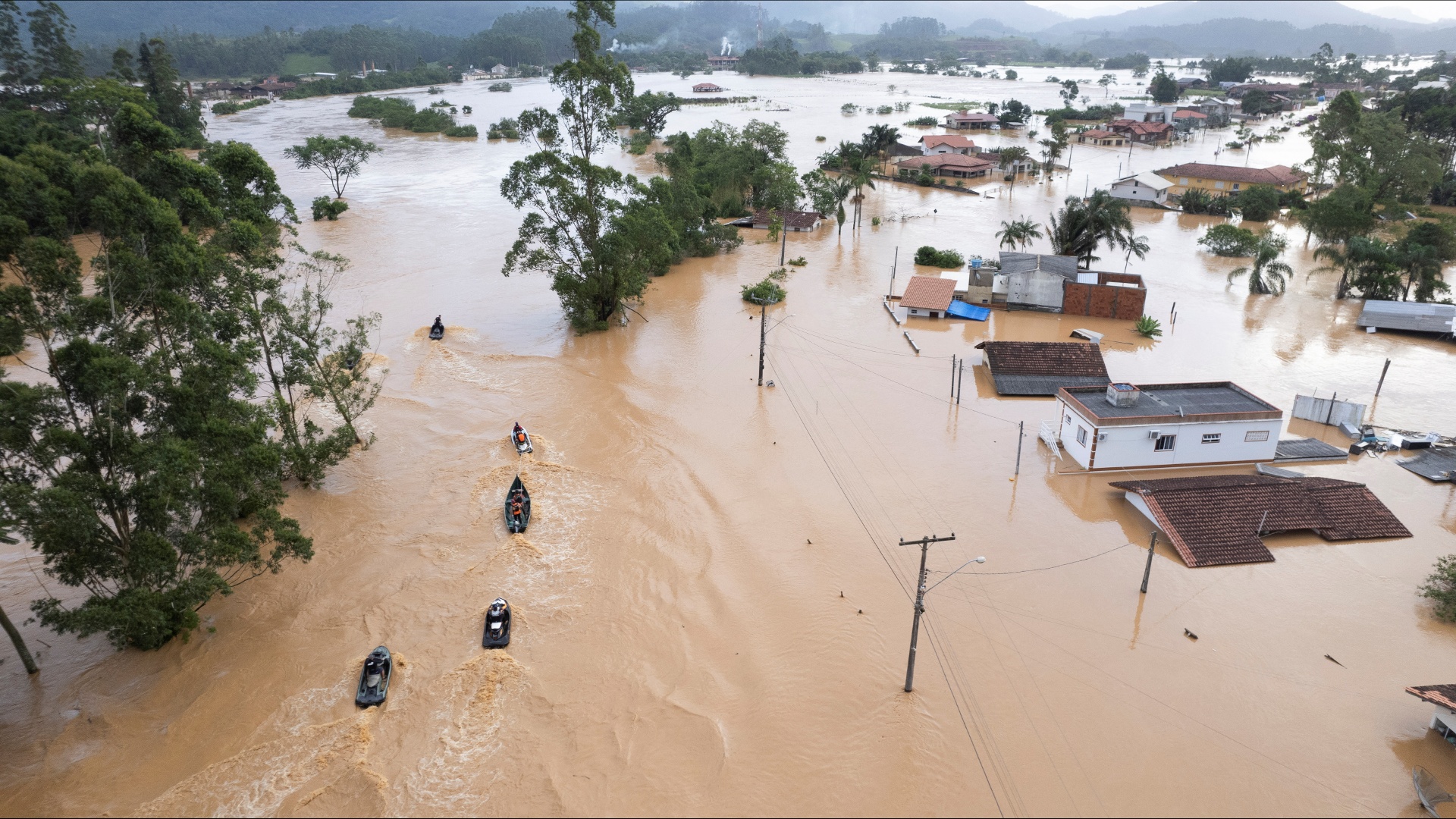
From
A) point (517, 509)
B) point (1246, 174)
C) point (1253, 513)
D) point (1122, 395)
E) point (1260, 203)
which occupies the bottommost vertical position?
point (1253, 513)

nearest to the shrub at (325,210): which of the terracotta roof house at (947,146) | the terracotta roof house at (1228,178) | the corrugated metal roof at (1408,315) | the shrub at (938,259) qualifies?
the shrub at (938,259)

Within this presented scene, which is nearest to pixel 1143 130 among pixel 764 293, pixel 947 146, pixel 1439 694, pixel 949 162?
pixel 947 146

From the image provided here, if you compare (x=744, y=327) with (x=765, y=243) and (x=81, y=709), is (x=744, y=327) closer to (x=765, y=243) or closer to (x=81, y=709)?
(x=765, y=243)

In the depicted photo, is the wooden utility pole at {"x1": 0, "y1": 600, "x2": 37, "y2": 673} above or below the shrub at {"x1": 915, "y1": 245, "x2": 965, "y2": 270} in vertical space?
below

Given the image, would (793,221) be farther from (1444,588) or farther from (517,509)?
(1444,588)

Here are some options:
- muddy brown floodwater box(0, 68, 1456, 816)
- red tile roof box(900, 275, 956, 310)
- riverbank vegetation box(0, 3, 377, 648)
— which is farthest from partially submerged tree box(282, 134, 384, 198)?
red tile roof box(900, 275, 956, 310)

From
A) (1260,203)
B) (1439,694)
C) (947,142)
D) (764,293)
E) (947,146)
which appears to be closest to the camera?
(1439,694)

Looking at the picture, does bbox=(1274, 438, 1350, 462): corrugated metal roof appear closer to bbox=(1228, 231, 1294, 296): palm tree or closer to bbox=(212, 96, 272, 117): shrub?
bbox=(1228, 231, 1294, 296): palm tree
